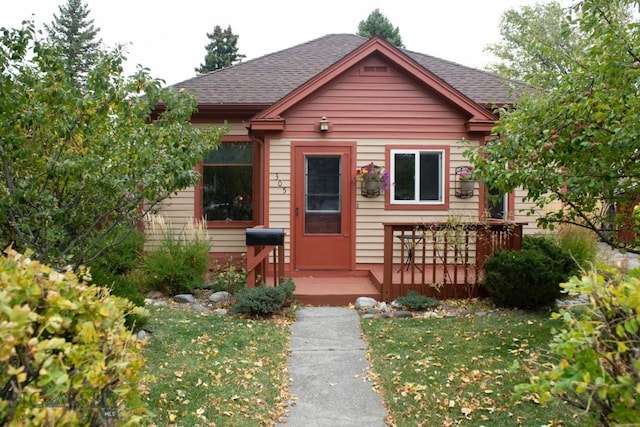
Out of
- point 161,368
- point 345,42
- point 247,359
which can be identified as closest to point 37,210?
point 161,368

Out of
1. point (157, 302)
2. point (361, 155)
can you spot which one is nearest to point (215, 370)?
point (157, 302)

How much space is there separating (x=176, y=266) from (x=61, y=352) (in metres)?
6.17

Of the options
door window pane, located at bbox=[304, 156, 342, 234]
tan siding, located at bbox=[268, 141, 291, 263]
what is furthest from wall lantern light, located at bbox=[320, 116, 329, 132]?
tan siding, located at bbox=[268, 141, 291, 263]

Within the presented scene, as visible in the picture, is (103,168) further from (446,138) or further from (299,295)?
(446,138)

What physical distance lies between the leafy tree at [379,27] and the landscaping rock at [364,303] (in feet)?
90.0

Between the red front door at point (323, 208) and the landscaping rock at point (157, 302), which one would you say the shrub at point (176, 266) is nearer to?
the landscaping rock at point (157, 302)

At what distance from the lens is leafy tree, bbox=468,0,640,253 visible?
13.4 feet

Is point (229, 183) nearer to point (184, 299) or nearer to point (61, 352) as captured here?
point (184, 299)

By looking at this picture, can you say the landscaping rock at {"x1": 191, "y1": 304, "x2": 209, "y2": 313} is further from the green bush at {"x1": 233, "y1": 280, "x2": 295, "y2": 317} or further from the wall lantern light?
the wall lantern light

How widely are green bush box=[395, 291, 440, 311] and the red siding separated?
3139mm

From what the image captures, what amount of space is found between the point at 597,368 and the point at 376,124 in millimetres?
7692

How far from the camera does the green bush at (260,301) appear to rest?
6520 mm

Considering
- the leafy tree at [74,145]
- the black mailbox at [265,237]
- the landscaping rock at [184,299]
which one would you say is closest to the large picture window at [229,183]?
the landscaping rock at [184,299]

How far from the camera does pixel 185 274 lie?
775cm
